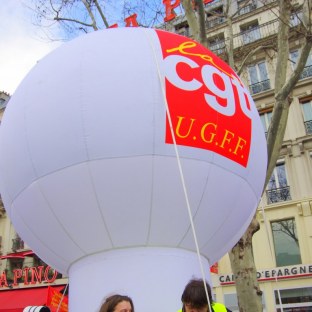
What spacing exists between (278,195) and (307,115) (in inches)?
141

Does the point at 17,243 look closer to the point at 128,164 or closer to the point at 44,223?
the point at 44,223

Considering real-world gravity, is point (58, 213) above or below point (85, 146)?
below

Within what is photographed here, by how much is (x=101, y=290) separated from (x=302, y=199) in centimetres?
1286

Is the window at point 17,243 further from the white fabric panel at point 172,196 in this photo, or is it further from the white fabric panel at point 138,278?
the white fabric panel at point 172,196

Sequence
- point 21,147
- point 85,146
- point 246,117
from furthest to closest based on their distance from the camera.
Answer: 1. point 246,117
2. point 21,147
3. point 85,146

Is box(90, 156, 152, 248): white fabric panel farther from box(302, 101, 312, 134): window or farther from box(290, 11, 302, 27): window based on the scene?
box(302, 101, 312, 134): window

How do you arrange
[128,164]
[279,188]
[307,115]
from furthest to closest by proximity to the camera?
[307,115] < [279,188] < [128,164]

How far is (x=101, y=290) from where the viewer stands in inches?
134

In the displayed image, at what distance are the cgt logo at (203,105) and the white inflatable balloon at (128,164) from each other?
11mm

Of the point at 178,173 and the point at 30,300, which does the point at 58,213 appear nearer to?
the point at 178,173

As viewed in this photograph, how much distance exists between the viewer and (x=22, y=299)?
16.8 m

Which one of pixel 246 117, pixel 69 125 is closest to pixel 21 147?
pixel 69 125

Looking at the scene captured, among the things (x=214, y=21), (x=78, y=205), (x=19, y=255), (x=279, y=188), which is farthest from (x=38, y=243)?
(x=19, y=255)

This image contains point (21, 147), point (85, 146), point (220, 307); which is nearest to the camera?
point (220, 307)
